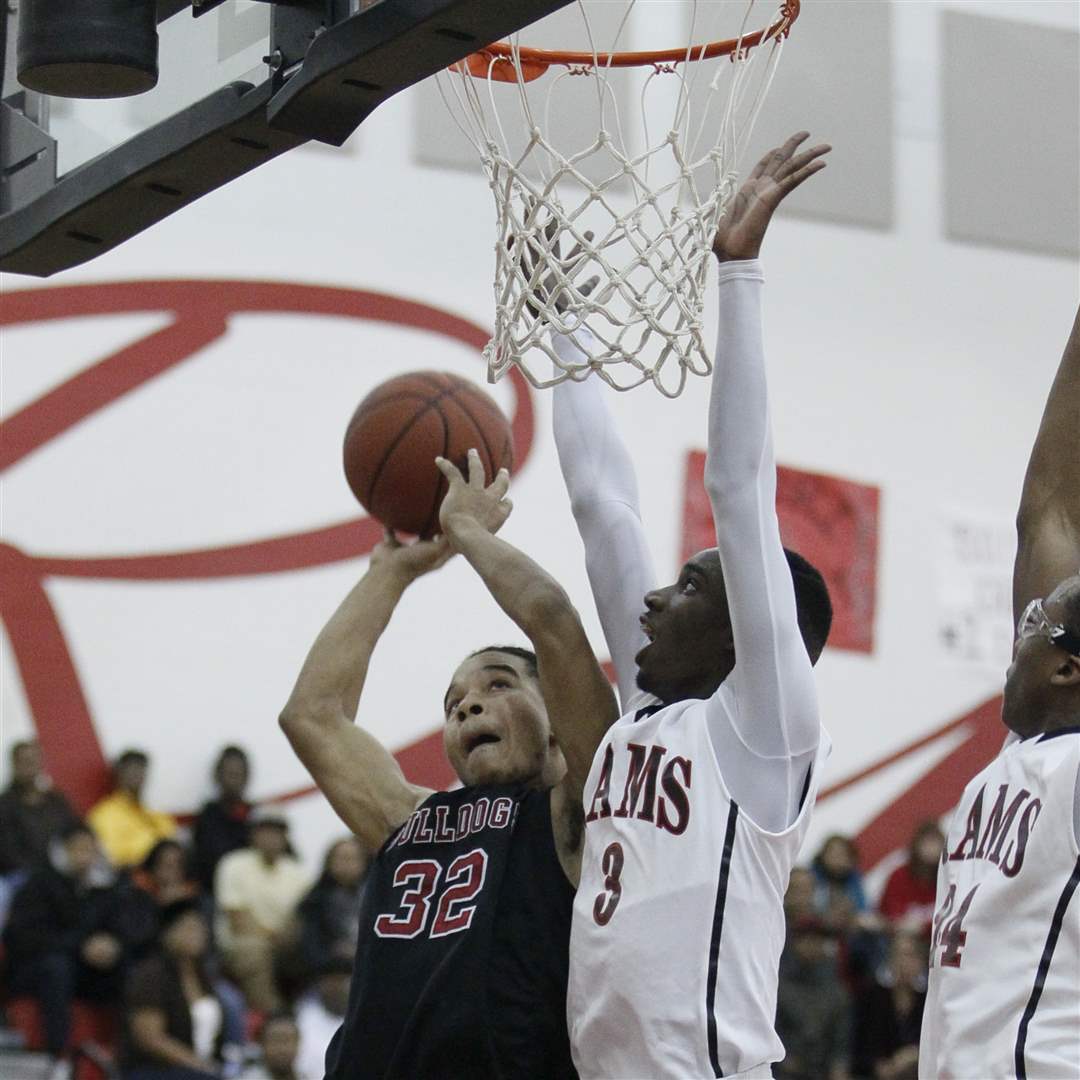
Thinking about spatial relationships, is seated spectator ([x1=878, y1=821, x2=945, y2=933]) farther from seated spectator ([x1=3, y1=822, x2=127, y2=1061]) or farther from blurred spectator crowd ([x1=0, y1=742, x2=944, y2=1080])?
seated spectator ([x1=3, y1=822, x2=127, y2=1061])

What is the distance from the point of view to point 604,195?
3.79m

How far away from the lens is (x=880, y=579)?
36.4 feet

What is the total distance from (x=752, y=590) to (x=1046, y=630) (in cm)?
49

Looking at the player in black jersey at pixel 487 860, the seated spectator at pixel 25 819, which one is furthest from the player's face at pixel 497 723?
the seated spectator at pixel 25 819

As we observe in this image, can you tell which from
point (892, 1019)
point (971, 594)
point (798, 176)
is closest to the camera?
point (798, 176)

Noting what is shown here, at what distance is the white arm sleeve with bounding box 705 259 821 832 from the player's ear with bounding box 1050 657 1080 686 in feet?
1.25

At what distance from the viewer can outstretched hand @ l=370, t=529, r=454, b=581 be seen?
402 cm

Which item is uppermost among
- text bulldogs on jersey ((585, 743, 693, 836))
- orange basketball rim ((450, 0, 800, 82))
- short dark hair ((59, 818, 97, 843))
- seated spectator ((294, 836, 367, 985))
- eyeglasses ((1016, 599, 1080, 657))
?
orange basketball rim ((450, 0, 800, 82))

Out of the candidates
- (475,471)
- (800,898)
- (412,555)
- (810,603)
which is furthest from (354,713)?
(800,898)

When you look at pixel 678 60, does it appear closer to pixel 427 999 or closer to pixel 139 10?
pixel 139 10

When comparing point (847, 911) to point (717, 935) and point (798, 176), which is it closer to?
point (717, 935)

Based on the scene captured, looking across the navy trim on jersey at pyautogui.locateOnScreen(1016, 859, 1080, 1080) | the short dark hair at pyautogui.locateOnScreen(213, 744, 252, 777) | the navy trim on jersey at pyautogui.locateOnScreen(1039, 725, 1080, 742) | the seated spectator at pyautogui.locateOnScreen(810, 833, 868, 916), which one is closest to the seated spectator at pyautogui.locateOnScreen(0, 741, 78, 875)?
the short dark hair at pyautogui.locateOnScreen(213, 744, 252, 777)

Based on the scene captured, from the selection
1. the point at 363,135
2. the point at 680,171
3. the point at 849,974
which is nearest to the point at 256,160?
the point at 680,171

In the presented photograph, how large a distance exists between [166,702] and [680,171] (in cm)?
606
